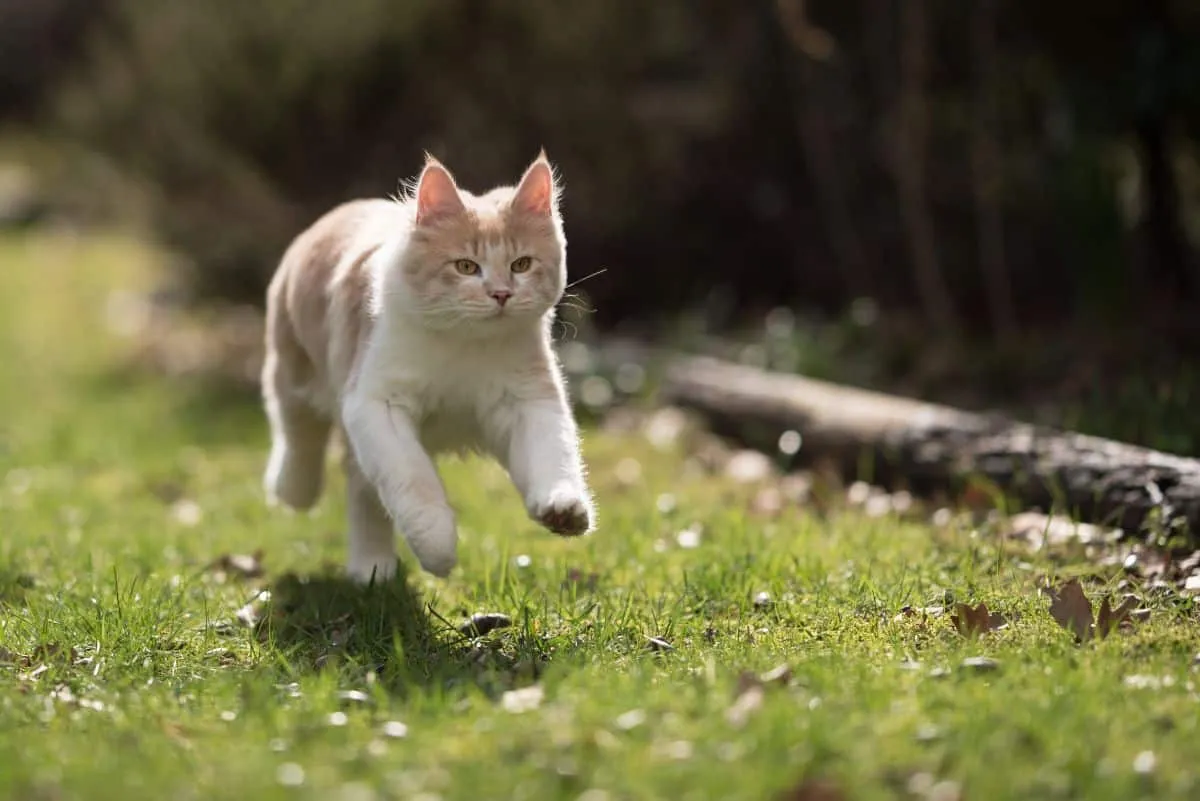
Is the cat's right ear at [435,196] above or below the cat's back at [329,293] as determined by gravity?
above

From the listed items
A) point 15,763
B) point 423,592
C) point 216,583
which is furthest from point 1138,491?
point 15,763

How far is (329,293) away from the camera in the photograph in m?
4.38

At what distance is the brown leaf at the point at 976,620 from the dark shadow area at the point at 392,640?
1.04 m

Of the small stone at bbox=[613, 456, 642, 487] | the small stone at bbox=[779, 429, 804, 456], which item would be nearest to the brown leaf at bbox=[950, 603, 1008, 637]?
the small stone at bbox=[779, 429, 804, 456]

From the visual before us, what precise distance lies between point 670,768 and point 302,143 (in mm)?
7832

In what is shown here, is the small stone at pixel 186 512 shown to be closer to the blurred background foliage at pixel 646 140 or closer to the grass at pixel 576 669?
the grass at pixel 576 669

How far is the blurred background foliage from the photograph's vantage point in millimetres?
8422

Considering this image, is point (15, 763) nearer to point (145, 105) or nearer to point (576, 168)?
point (576, 168)

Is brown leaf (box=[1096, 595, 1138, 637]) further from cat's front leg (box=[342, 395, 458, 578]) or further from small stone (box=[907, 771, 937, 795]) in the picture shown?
cat's front leg (box=[342, 395, 458, 578])

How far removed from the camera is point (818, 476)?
597cm

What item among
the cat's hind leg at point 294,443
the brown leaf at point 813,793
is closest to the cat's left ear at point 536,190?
the cat's hind leg at point 294,443

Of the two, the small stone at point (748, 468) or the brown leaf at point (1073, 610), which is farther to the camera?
the small stone at point (748, 468)

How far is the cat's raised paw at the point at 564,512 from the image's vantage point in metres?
3.40

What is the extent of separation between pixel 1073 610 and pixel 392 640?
1737 mm
